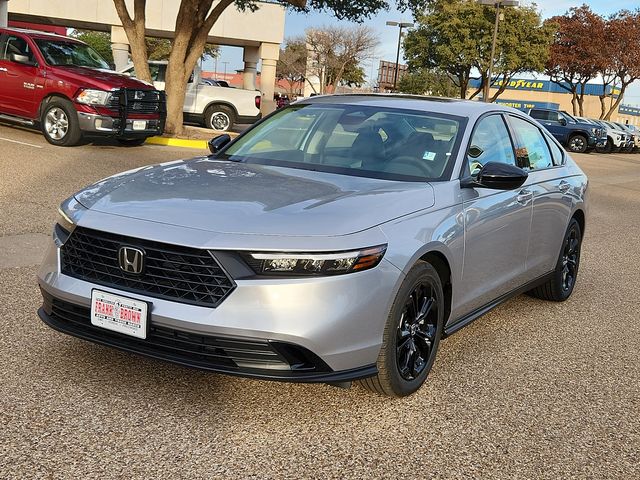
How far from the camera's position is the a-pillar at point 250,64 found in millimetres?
36312

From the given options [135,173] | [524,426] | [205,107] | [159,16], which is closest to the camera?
[524,426]

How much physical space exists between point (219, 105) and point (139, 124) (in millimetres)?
6953

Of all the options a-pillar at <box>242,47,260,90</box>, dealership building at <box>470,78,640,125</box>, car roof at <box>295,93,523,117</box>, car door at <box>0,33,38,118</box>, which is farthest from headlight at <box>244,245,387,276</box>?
dealership building at <box>470,78,640,125</box>

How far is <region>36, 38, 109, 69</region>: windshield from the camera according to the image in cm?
1388

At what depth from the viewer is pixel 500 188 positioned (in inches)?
172

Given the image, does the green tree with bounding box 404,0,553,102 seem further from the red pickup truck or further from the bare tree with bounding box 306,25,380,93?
the red pickup truck

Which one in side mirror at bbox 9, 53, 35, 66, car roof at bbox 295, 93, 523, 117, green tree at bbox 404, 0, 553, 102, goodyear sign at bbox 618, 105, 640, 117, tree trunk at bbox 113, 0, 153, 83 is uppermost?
green tree at bbox 404, 0, 553, 102

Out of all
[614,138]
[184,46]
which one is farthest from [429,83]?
[184,46]

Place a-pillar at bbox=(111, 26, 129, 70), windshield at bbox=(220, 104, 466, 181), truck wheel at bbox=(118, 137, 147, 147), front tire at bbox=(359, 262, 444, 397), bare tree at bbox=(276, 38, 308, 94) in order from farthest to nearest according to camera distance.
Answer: bare tree at bbox=(276, 38, 308, 94) < a-pillar at bbox=(111, 26, 129, 70) < truck wheel at bbox=(118, 137, 147, 147) < windshield at bbox=(220, 104, 466, 181) < front tire at bbox=(359, 262, 444, 397)

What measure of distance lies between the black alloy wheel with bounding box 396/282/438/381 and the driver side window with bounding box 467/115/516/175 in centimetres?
99

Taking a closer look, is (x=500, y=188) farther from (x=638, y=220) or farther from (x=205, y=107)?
(x=205, y=107)

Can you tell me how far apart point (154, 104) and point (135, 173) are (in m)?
10.7

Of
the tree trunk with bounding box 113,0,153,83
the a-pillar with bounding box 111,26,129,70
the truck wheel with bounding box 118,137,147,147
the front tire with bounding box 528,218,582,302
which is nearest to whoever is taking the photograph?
the front tire with bounding box 528,218,582,302

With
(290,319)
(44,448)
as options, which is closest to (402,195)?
(290,319)
